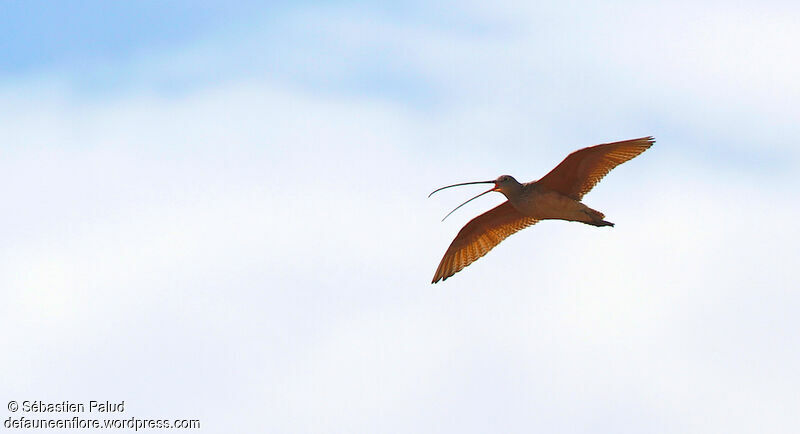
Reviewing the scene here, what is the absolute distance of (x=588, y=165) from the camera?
21.5m

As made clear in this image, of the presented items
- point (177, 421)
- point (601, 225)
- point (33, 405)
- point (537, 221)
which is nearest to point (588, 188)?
point (601, 225)

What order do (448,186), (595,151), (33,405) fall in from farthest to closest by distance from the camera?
1. (33,405)
2. (448,186)
3. (595,151)

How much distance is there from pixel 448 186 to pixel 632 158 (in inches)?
138

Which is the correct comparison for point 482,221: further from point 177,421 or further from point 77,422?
point 77,422

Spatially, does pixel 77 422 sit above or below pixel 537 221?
below

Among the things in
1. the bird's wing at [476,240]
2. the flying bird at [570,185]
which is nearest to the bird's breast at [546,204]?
the flying bird at [570,185]

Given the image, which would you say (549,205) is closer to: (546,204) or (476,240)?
(546,204)

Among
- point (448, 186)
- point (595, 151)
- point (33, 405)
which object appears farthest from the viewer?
point (33, 405)

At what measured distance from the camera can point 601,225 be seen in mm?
21578

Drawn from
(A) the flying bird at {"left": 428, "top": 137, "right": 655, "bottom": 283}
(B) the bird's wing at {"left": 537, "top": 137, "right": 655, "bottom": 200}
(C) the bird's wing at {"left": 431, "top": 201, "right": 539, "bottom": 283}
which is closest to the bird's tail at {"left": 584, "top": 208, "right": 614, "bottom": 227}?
(A) the flying bird at {"left": 428, "top": 137, "right": 655, "bottom": 283}

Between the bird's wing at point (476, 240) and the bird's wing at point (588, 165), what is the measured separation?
6.54 ft

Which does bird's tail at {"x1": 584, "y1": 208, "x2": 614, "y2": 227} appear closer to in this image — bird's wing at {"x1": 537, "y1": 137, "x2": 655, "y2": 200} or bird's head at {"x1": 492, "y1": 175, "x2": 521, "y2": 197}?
bird's wing at {"x1": 537, "y1": 137, "x2": 655, "y2": 200}

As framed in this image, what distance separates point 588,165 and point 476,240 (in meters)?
3.30

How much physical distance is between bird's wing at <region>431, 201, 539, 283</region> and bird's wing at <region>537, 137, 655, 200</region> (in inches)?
78.5
